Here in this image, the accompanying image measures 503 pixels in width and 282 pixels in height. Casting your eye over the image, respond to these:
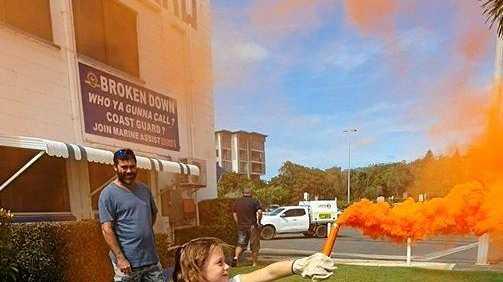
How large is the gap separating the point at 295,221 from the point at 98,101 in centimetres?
1338

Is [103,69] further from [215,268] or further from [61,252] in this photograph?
[215,268]

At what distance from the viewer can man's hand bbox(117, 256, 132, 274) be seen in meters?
3.85

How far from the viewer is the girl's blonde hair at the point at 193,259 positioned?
2096mm

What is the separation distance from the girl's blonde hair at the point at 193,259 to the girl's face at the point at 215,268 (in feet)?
0.04

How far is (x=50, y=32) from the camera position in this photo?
671 centimetres

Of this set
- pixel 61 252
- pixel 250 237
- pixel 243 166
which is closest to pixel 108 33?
pixel 243 166

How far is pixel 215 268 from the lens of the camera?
2111 mm

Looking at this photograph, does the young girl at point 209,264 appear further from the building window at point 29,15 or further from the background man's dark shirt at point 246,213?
the background man's dark shirt at point 246,213

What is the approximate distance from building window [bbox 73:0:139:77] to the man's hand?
4.01 metres

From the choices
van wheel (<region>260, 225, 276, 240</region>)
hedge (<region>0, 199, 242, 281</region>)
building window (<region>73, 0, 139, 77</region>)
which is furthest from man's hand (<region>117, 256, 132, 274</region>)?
van wheel (<region>260, 225, 276, 240</region>)

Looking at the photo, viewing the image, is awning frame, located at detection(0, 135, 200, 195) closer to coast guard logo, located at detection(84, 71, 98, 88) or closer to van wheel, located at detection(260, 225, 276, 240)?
coast guard logo, located at detection(84, 71, 98, 88)

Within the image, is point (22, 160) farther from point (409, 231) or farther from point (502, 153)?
point (502, 153)

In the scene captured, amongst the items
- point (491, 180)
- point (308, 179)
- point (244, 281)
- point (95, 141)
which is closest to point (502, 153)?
point (491, 180)

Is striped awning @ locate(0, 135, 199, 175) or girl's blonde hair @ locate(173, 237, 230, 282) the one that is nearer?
girl's blonde hair @ locate(173, 237, 230, 282)
